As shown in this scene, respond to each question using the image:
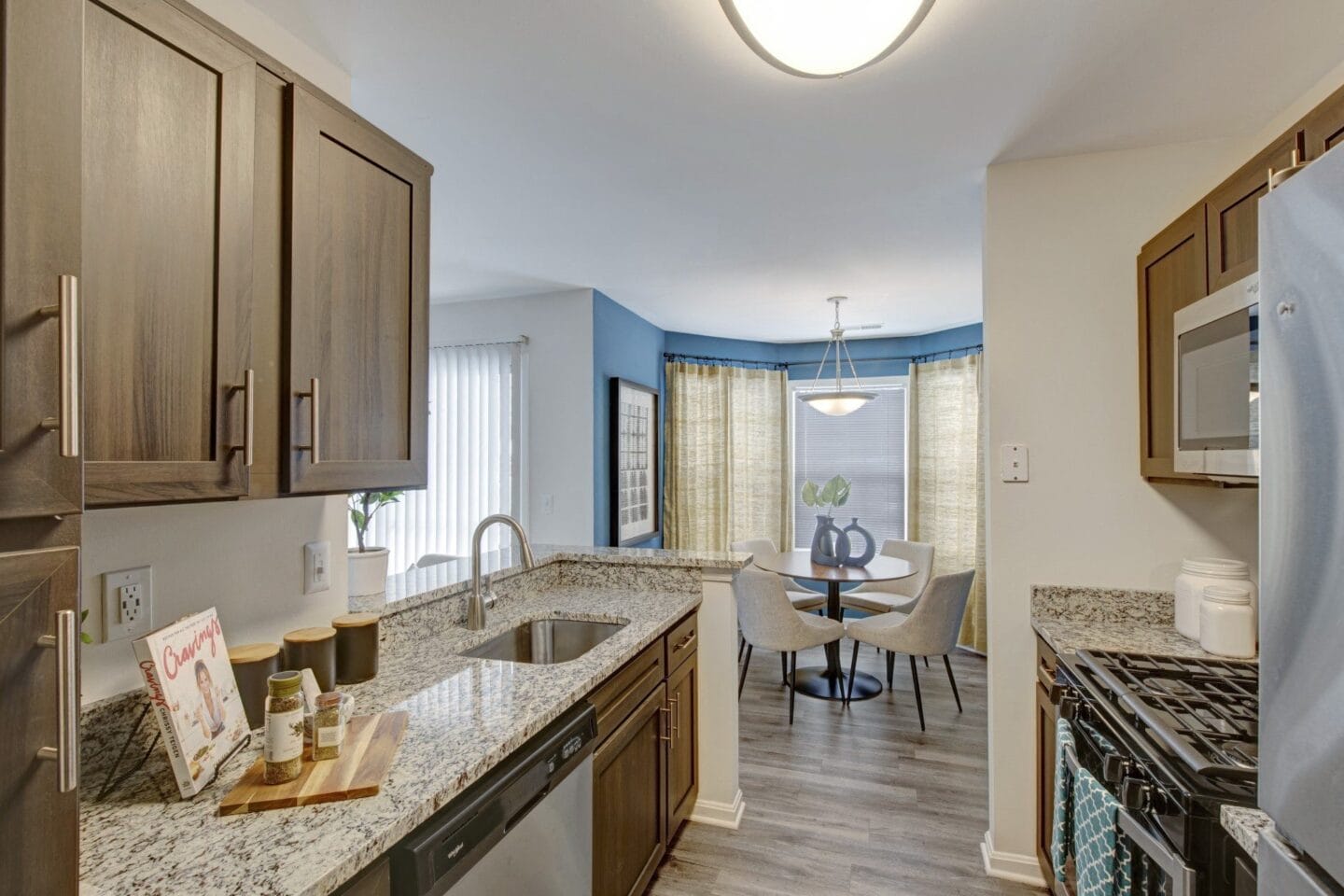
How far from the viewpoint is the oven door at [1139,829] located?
115 cm

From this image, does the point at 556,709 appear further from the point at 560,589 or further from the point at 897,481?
the point at 897,481

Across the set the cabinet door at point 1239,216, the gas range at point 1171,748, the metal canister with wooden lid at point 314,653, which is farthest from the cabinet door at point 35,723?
the cabinet door at point 1239,216

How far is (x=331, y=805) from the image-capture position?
0.99m

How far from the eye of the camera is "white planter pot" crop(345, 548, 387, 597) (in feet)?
6.36

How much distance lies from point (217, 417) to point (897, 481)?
5.15 m

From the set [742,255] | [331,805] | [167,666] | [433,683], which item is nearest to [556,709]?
[433,683]

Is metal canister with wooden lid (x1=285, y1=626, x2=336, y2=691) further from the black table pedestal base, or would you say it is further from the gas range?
the black table pedestal base

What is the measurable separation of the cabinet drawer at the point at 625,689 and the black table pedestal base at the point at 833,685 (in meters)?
2.07

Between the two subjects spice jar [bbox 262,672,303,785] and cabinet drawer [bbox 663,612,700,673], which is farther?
cabinet drawer [bbox 663,612,700,673]

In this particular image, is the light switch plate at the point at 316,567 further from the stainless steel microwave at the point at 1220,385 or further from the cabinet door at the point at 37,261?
the stainless steel microwave at the point at 1220,385

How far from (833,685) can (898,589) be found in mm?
1075

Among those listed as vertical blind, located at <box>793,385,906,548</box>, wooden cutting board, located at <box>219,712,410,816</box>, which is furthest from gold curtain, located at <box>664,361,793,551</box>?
wooden cutting board, located at <box>219,712,410,816</box>

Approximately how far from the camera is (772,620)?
340 cm

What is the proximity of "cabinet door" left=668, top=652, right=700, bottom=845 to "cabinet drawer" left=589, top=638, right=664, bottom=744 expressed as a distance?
A: 17 cm
